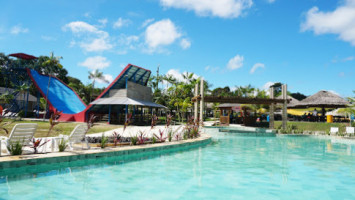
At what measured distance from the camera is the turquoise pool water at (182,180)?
4734 mm

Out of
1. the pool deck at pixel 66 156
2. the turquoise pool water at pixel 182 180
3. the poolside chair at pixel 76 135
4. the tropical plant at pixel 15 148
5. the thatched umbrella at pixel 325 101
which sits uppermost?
the thatched umbrella at pixel 325 101

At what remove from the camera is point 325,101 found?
24.2 metres

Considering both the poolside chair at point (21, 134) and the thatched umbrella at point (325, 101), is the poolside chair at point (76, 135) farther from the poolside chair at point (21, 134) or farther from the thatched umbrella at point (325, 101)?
the thatched umbrella at point (325, 101)

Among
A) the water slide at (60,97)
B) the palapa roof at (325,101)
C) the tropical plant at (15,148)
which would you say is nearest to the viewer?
the tropical plant at (15,148)

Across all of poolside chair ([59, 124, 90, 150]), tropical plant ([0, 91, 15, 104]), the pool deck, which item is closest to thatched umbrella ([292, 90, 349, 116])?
the pool deck

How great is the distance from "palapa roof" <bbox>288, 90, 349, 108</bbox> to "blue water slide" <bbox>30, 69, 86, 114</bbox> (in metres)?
23.9

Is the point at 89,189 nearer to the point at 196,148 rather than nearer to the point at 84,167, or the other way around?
the point at 84,167

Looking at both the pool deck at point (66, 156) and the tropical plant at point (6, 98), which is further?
the tropical plant at point (6, 98)

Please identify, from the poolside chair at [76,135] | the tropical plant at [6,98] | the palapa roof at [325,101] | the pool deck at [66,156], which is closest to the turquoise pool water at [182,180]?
the pool deck at [66,156]

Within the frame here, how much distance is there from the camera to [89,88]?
5191cm

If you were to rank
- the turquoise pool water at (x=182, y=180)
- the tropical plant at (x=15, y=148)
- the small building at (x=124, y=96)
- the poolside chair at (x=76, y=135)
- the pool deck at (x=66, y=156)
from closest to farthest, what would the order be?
the turquoise pool water at (x=182, y=180)
the pool deck at (x=66, y=156)
the tropical plant at (x=15, y=148)
the poolside chair at (x=76, y=135)
the small building at (x=124, y=96)

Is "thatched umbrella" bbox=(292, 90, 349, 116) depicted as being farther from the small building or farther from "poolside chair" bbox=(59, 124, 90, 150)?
"poolside chair" bbox=(59, 124, 90, 150)

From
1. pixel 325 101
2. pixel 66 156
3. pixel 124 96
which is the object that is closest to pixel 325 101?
pixel 325 101

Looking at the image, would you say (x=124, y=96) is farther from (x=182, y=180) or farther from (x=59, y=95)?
(x=182, y=180)
